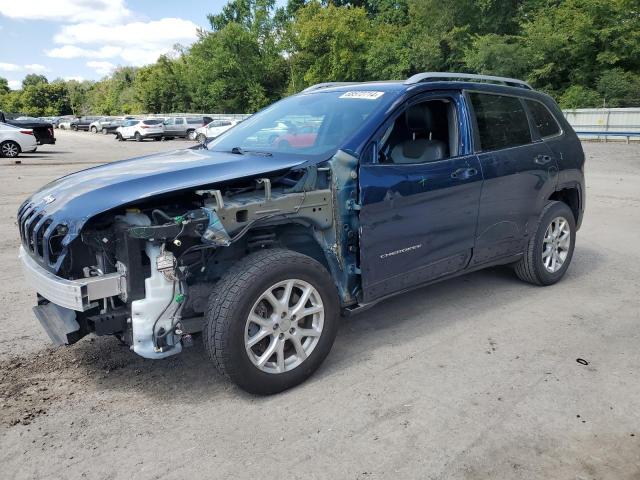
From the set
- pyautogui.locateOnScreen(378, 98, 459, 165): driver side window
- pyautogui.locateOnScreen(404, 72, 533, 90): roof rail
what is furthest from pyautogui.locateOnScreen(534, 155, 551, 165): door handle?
pyautogui.locateOnScreen(378, 98, 459, 165): driver side window

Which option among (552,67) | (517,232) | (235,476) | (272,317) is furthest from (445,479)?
(552,67)

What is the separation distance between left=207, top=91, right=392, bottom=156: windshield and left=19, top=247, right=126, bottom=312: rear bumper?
1.48 m

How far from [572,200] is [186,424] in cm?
429

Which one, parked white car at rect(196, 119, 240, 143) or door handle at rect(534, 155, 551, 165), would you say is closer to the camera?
door handle at rect(534, 155, 551, 165)

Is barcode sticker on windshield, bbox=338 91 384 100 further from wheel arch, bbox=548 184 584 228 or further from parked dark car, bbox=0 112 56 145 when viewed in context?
parked dark car, bbox=0 112 56 145

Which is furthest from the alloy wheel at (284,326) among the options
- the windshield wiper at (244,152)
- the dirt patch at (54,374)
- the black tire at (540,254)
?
the black tire at (540,254)

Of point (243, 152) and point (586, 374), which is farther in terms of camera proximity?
point (243, 152)

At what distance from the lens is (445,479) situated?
2.52 meters

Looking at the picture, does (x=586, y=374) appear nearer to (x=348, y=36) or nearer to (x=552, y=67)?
(x=552, y=67)

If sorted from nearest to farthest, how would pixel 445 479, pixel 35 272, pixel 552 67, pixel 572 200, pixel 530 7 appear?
pixel 445 479, pixel 35 272, pixel 572 200, pixel 552 67, pixel 530 7

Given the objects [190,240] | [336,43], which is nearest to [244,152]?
[190,240]

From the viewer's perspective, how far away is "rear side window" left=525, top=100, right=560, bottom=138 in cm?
501

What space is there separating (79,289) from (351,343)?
193 centimetres

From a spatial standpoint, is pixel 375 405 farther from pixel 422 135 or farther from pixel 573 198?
pixel 573 198
